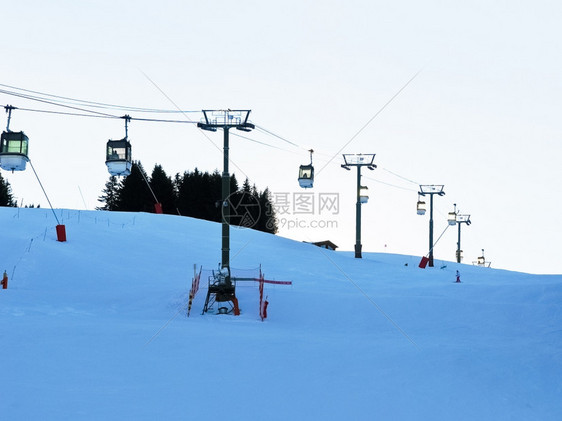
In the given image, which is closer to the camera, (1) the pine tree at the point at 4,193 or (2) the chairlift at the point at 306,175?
(2) the chairlift at the point at 306,175

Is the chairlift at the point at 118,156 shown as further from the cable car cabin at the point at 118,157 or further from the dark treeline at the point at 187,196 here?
the dark treeline at the point at 187,196

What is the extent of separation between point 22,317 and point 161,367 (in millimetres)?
6337

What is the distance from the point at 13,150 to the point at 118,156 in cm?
251

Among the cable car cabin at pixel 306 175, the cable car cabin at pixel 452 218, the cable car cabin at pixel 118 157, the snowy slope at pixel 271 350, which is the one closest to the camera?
the snowy slope at pixel 271 350

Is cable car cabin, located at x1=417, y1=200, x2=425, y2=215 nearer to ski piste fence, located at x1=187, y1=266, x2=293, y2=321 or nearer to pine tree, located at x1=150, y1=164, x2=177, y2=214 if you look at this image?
ski piste fence, located at x1=187, y1=266, x2=293, y2=321

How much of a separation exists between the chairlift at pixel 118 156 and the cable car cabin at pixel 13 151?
6.65 feet

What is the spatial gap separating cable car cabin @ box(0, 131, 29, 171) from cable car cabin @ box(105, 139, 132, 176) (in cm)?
203

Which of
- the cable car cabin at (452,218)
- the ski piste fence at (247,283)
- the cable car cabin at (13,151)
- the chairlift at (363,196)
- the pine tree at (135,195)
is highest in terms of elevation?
the pine tree at (135,195)

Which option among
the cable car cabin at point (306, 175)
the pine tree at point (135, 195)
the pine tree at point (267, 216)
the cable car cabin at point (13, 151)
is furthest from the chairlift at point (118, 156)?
the pine tree at point (135, 195)

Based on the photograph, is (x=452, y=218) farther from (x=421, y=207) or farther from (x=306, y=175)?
(x=306, y=175)

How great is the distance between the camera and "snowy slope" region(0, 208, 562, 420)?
8562mm

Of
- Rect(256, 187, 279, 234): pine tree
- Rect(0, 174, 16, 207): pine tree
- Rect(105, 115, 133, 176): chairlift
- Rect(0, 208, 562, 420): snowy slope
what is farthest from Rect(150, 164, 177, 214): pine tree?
Rect(105, 115, 133, 176): chairlift

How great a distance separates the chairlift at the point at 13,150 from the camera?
1430 centimetres

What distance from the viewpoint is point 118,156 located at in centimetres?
1513
